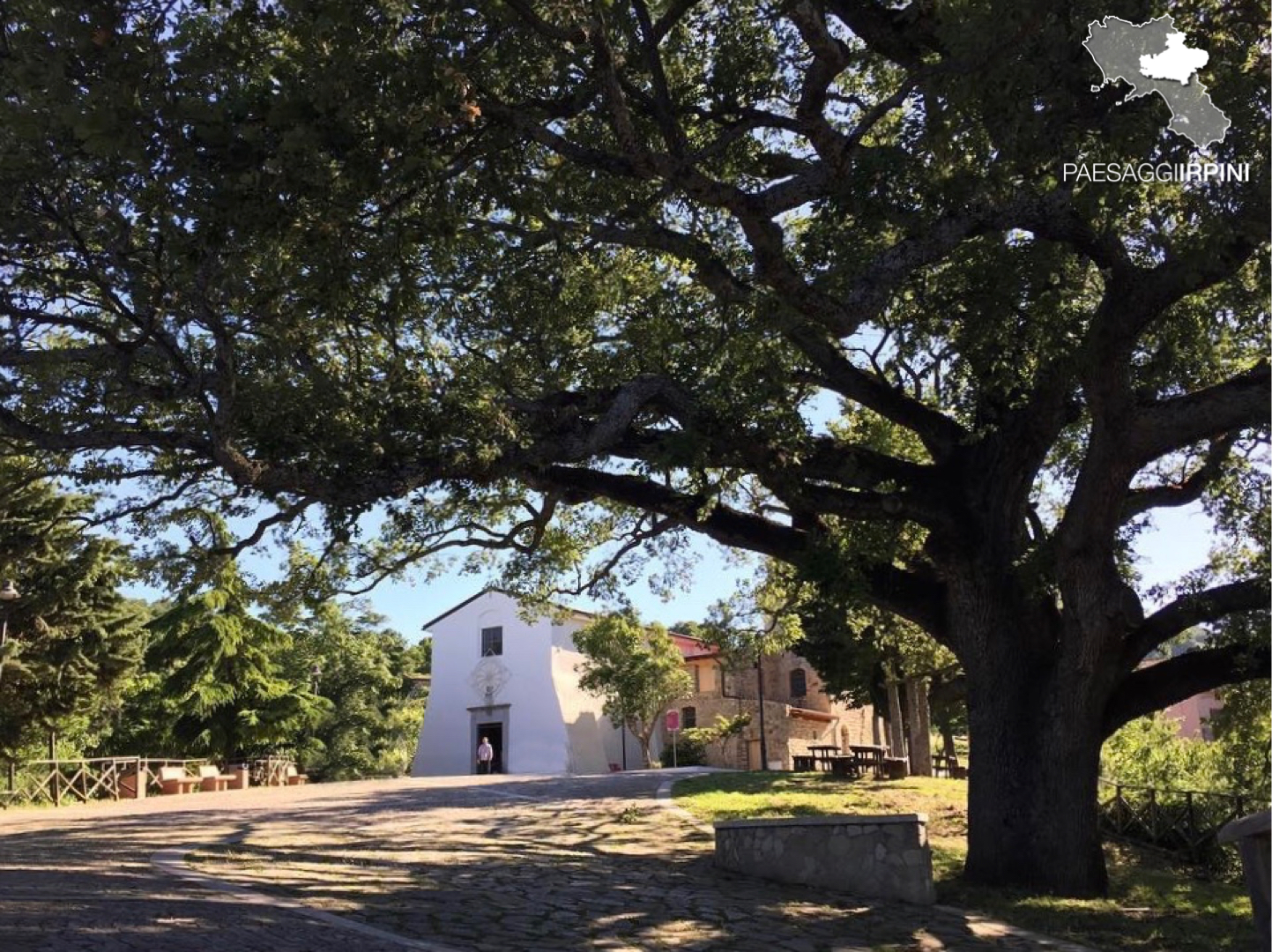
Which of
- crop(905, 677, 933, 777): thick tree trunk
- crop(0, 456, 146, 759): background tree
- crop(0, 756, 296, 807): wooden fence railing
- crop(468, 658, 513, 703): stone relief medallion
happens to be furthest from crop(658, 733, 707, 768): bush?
crop(0, 456, 146, 759): background tree

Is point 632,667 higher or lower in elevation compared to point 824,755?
higher

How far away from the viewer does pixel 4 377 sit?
10.7m

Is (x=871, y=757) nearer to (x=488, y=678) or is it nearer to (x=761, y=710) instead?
(x=761, y=710)

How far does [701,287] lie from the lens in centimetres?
1237

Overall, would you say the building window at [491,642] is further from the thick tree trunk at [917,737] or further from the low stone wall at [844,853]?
the low stone wall at [844,853]

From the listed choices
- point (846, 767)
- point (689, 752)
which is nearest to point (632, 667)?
point (689, 752)

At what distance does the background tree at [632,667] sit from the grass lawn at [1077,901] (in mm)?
17730

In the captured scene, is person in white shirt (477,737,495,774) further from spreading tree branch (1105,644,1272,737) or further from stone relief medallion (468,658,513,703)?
spreading tree branch (1105,644,1272,737)

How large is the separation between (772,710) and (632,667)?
834cm

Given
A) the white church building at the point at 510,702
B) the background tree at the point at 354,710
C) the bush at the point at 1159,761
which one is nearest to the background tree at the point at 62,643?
the background tree at the point at 354,710

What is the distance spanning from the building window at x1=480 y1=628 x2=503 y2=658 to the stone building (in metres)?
8.99

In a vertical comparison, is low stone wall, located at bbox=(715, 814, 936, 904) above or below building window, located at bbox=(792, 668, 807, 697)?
below

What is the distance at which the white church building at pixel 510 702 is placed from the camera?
151 ft

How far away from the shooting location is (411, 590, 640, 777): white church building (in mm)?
46156
